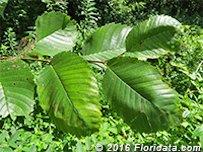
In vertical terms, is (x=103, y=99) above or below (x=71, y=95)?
below

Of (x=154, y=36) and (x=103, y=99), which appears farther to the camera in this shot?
(x=103, y=99)

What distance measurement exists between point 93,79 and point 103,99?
152 cm

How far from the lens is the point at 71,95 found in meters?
0.31

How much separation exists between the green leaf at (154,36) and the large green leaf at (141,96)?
0.08 feet

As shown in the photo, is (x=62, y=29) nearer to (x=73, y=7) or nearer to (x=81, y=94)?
(x=81, y=94)

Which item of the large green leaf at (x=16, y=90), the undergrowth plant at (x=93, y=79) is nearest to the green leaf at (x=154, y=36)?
the undergrowth plant at (x=93, y=79)

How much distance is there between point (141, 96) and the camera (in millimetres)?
312

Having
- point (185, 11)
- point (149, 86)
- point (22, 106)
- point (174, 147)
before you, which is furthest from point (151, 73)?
point (185, 11)

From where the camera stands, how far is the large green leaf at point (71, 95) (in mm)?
300

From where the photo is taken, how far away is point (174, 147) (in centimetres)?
198

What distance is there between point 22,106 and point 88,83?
6cm

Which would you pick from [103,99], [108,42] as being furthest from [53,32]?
[103,99]

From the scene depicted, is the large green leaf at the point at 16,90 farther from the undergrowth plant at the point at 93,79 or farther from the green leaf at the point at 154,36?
the green leaf at the point at 154,36

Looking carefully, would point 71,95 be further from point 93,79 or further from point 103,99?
point 103,99
